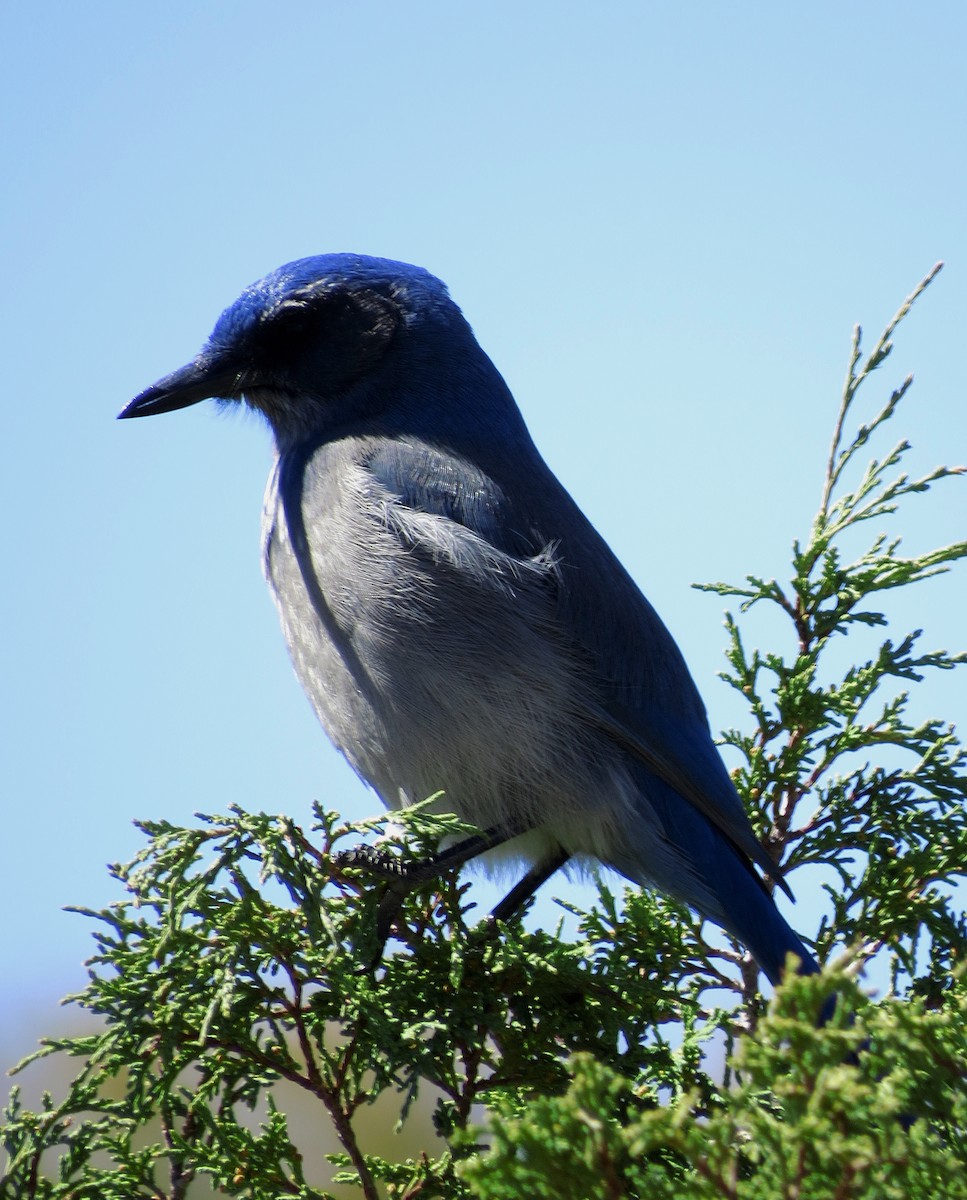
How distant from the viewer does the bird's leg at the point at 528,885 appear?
362cm

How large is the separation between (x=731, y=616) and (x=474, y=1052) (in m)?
1.39

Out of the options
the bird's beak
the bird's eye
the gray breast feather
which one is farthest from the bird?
the bird's eye

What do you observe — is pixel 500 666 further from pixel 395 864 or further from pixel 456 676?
pixel 395 864

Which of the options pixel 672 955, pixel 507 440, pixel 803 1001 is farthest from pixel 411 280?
pixel 803 1001

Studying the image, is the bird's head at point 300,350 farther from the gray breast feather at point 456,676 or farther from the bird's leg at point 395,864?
the bird's leg at point 395,864

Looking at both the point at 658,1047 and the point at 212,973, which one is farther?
the point at 658,1047

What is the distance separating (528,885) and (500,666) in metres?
0.69

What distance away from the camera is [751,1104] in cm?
166

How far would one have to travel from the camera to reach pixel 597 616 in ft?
11.6

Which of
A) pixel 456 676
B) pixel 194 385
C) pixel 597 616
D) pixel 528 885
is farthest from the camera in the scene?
pixel 194 385

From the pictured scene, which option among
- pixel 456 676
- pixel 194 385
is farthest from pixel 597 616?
pixel 194 385

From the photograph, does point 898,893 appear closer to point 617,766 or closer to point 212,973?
point 617,766

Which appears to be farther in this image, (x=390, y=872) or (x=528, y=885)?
(x=528, y=885)

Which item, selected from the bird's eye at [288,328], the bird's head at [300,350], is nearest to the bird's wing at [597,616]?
the bird's head at [300,350]
